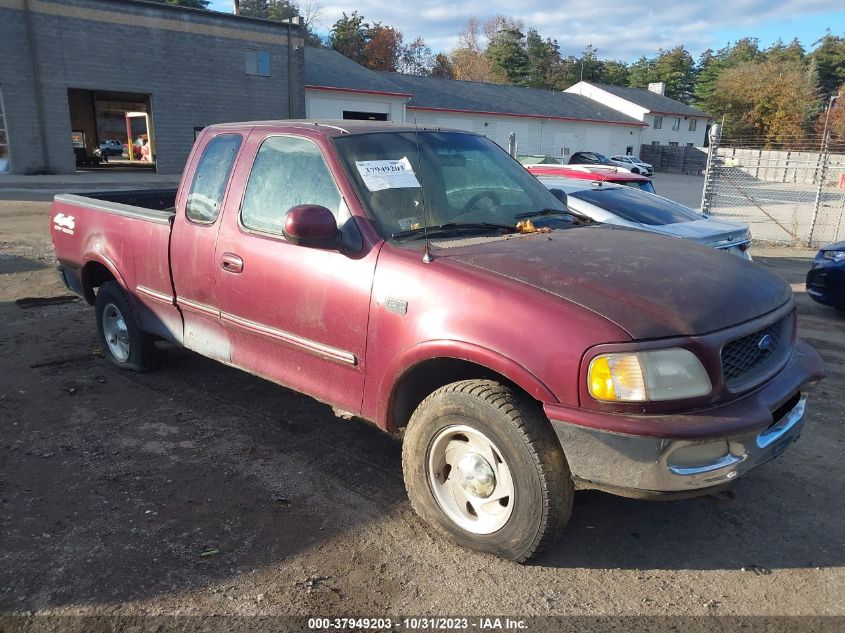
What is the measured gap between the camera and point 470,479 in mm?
3088

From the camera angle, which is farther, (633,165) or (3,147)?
(633,165)

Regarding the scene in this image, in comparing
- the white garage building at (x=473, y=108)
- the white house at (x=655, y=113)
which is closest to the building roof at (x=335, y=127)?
the white garage building at (x=473, y=108)

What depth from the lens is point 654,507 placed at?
3.60m

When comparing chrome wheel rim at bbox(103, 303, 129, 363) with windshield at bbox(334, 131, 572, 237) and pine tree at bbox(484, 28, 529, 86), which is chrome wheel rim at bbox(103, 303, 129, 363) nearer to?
windshield at bbox(334, 131, 572, 237)

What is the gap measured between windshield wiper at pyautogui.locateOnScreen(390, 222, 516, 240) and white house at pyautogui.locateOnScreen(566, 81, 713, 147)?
57.2m

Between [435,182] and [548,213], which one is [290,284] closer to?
[435,182]

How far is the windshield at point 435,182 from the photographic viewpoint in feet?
11.7

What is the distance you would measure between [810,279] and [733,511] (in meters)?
5.51

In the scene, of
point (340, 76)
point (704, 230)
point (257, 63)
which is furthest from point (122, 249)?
point (340, 76)

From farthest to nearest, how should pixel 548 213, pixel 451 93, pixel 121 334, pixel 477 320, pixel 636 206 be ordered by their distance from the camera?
pixel 451 93
pixel 636 206
pixel 121 334
pixel 548 213
pixel 477 320

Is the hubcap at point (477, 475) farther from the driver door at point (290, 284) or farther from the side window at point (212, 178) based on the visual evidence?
the side window at point (212, 178)

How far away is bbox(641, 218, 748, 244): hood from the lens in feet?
23.4

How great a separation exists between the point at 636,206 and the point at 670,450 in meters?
5.87

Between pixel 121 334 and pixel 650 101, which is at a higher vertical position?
pixel 650 101
